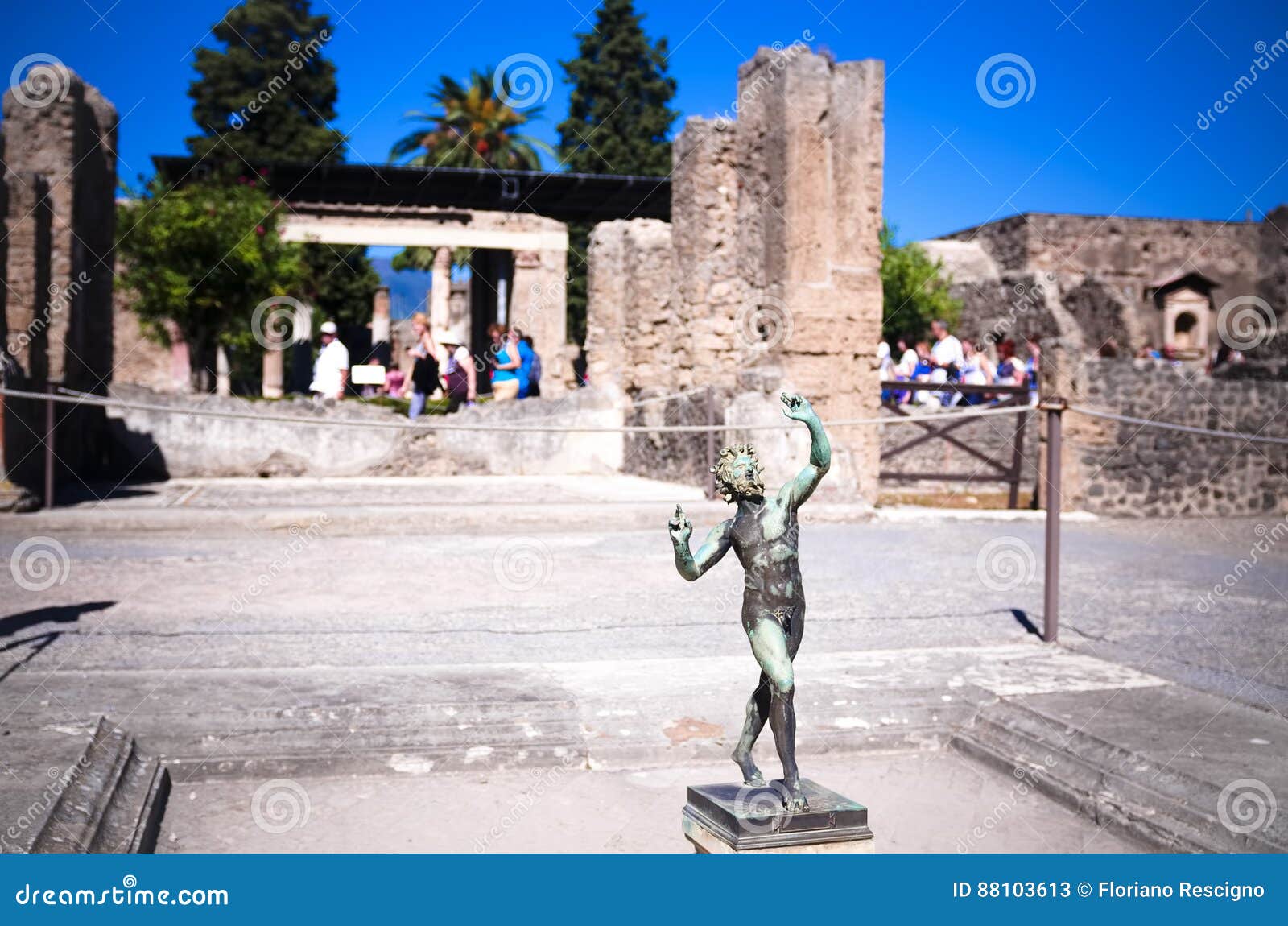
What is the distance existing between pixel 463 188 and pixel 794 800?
24.8 metres

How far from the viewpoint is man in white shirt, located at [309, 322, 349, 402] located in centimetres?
1580

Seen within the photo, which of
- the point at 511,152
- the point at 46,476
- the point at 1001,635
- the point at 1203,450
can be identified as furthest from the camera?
the point at 511,152

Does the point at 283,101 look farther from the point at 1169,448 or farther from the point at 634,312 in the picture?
Answer: the point at 1169,448

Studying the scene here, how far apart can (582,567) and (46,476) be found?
5286 millimetres

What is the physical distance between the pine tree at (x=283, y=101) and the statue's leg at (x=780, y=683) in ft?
110

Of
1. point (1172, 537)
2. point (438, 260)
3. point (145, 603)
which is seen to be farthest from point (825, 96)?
point (438, 260)

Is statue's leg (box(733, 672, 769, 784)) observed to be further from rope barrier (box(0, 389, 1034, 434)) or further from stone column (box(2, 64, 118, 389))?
stone column (box(2, 64, 118, 389))

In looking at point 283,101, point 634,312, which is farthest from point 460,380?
point 283,101

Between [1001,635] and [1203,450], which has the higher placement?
[1203,450]

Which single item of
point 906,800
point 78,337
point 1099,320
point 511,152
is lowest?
point 906,800

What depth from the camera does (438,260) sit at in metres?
27.4

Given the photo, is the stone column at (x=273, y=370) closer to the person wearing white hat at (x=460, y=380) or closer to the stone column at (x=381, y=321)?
the stone column at (x=381, y=321)

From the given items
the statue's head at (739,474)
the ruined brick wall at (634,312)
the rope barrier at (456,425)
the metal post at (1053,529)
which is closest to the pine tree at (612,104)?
the ruined brick wall at (634,312)

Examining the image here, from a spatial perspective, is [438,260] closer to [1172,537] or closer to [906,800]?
[1172,537]
